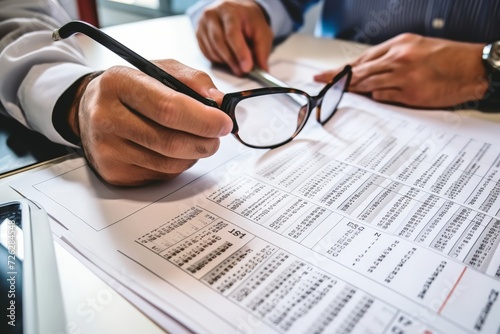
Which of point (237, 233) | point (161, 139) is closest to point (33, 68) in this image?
point (161, 139)

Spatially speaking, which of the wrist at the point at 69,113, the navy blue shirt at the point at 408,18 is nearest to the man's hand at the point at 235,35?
A: the navy blue shirt at the point at 408,18

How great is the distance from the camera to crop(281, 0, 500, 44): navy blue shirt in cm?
88

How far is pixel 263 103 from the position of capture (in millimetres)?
612

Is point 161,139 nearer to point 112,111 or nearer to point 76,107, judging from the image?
point 112,111

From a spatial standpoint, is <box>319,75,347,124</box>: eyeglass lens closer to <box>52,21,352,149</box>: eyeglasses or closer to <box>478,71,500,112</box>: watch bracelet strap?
<box>52,21,352,149</box>: eyeglasses

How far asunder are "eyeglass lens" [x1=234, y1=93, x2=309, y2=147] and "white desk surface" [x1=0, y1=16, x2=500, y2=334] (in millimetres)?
190

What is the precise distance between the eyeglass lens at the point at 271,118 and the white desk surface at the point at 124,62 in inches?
7.5

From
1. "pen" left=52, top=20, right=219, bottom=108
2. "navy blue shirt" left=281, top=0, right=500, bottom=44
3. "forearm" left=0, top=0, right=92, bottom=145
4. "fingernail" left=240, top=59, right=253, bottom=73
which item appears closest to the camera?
"pen" left=52, top=20, right=219, bottom=108

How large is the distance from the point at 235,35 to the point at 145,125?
46 cm

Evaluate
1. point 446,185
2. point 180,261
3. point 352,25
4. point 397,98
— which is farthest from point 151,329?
point 352,25

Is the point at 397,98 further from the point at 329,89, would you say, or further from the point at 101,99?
the point at 101,99

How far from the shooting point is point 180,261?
1.10ft

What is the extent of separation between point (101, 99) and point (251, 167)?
19 cm

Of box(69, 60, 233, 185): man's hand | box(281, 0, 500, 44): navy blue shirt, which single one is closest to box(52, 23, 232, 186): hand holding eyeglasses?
box(69, 60, 233, 185): man's hand
